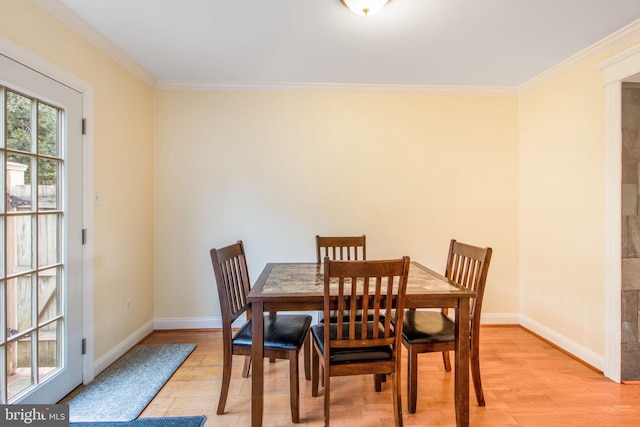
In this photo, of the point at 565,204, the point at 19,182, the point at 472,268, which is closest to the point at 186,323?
the point at 19,182

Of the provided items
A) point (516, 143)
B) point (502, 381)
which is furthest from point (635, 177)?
point (502, 381)

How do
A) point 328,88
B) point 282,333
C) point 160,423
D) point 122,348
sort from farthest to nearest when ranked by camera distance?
point 328,88, point 122,348, point 282,333, point 160,423

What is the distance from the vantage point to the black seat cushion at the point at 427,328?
5.83 ft

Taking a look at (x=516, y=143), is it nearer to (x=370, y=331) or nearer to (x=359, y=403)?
(x=370, y=331)

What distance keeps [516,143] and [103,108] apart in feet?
12.0

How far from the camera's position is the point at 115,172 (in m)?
2.37

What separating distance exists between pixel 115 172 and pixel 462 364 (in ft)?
8.90

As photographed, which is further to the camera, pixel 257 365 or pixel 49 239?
pixel 49 239

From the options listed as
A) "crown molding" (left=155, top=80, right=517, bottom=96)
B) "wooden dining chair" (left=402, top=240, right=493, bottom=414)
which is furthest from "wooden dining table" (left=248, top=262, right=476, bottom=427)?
"crown molding" (left=155, top=80, right=517, bottom=96)

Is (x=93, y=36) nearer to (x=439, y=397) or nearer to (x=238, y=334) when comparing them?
(x=238, y=334)

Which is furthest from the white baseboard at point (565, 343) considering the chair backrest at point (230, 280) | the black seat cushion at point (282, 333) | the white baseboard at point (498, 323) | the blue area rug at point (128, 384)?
the blue area rug at point (128, 384)

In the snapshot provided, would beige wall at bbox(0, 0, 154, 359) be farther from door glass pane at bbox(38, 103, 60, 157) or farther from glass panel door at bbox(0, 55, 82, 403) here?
door glass pane at bbox(38, 103, 60, 157)

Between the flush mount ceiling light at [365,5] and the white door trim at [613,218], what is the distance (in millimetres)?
1735

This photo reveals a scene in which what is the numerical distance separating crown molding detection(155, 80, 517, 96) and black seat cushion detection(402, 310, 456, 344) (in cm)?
212
